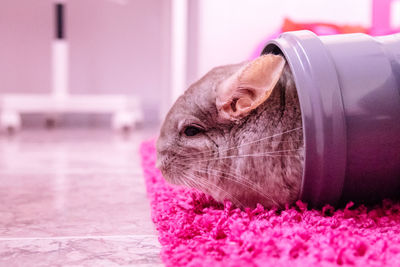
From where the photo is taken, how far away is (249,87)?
3.35 feet

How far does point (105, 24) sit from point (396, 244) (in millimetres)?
3759

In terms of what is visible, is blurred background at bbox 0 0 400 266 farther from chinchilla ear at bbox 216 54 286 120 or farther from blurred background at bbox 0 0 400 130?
chinchilla ear at bbox 216 54 286 120

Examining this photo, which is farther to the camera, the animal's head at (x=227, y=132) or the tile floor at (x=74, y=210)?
the animal's head at (x=227, y=132)

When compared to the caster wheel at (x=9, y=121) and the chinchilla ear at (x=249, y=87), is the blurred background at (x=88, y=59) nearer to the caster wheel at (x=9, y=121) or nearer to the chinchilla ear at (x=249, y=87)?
the caster wheel at (x=9, y=121)

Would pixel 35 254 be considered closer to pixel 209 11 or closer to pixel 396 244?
pixel 396 244

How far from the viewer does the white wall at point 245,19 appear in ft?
8.59

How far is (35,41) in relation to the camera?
167 inches

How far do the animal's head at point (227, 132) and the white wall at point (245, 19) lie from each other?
58.2 inches

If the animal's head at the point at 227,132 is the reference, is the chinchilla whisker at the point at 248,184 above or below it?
below

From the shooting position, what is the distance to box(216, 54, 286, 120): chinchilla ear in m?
1.00

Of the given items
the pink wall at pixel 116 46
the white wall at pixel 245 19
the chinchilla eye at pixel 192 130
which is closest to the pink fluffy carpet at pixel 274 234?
the chinchilla eye at pixel 192 130

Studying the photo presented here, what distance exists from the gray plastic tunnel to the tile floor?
34 centimetres

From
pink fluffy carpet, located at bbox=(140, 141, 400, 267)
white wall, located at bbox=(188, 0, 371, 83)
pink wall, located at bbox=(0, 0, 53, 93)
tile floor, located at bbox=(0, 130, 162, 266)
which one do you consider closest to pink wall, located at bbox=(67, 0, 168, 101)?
pink wall, located at bbox=(0, 0, 53, 93)

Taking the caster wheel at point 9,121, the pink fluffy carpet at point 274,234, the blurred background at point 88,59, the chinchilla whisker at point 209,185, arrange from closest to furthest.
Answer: the pink fluffy carpet at point 274,234
the chinchilla whisker at point 209,185
the caster wheel at point 9,121
the blurred background at point 88,59
